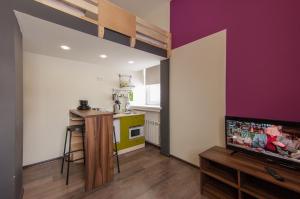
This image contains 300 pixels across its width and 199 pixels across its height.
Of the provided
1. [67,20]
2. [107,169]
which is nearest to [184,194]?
[107,169]

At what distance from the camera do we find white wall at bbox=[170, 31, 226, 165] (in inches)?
87.2

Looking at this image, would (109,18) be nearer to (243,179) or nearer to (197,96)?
(197,96)

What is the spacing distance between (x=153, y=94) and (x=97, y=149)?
2424 mm

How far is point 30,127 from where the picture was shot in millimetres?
2635

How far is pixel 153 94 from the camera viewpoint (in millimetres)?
4121

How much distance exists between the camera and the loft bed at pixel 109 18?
174cm

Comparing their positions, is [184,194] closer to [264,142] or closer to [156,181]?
[156,181]

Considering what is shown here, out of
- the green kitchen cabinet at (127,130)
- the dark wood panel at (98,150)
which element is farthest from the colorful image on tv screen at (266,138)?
the green kitchen cabinet at (127,130)

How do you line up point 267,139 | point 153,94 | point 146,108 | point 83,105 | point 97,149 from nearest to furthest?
point 267,139
point 97,149
point 83,105
point 146,108
point 153,94

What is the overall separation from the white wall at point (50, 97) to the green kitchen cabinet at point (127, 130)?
93 cm

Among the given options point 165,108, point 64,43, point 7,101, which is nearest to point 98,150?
point 7,101

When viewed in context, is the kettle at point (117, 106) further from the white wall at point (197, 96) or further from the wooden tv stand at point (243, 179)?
the wooden tv stand at point (243, 179)

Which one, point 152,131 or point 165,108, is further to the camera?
point 152,131

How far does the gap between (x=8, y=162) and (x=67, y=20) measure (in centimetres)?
169
